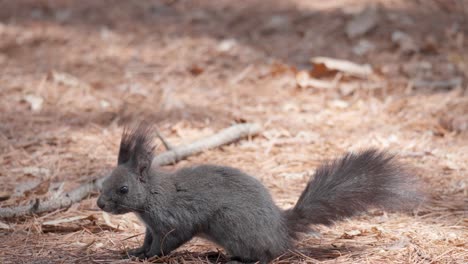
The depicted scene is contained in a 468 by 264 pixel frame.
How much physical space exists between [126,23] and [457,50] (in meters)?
3.79

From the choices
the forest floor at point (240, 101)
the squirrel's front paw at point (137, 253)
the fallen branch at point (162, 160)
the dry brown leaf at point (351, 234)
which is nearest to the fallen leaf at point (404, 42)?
the forest floor at point (240, 101)

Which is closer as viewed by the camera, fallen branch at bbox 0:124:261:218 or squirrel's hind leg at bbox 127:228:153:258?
squirrel's hind leg at bbox 127:228:153:258

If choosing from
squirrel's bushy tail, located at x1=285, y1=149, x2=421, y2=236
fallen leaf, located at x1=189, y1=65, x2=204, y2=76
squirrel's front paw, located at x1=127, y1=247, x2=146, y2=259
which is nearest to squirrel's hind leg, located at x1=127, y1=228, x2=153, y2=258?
squirrel's front paw, located at x1=127, y1=247, x2=146, y2=259

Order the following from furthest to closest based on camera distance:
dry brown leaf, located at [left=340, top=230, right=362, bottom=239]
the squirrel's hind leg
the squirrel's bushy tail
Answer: dry brown leaf, located at [left=340, top=230, right=362, bottom=239] < the squirrel's hind leg < the squirrel's bushy tail

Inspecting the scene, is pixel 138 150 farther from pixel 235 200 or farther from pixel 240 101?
pixel 240 101

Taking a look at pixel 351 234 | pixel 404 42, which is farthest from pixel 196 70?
pixel 351 234

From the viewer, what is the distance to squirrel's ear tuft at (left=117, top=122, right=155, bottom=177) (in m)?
2.86

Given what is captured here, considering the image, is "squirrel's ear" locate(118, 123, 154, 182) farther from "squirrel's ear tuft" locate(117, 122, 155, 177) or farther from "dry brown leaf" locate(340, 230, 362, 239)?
"dry brown leaf" locate(340, 230, 362, 239)

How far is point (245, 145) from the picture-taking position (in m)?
4.44

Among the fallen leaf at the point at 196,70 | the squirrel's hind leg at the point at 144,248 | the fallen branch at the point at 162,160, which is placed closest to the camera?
the squirrel's hind leg at the point at 144,248

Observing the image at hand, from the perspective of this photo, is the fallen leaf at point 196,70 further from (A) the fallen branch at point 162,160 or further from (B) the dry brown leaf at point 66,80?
(A) the fallen branch at point 162,160

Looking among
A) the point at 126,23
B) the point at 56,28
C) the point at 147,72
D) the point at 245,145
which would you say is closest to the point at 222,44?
the point at 147,72

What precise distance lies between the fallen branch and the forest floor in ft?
0.18

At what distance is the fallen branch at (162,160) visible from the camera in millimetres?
3334
